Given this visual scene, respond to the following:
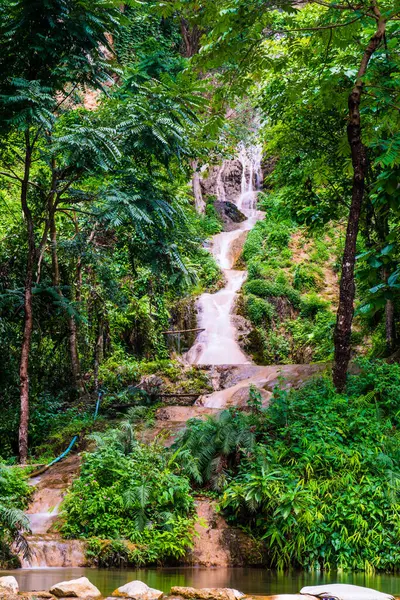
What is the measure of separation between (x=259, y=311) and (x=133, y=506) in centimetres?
1224

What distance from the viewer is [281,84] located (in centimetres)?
1156

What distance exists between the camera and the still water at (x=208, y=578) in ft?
15.9

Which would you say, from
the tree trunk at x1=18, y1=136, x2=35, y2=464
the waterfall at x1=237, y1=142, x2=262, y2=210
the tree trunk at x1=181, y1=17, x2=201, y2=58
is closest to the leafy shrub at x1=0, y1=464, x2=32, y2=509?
the tree trunk at x1=18, y1=136, x2=35, y2=464

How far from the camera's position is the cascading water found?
16.9 meters

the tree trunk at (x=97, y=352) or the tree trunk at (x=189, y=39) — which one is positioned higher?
the tree trunk at (x=189, y=39)

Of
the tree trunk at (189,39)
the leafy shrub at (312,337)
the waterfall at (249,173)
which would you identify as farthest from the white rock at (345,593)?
the tree trunk at (189,39)

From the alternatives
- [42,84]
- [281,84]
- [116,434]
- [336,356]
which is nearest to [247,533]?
[116,434]

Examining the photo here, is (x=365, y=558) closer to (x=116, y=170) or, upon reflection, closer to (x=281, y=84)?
(x=116, y=170)

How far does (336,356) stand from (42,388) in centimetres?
708

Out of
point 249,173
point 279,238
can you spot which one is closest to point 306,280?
point 279,238

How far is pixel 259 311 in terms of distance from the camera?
18.4 metres

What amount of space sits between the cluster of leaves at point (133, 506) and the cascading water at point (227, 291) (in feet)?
29.2

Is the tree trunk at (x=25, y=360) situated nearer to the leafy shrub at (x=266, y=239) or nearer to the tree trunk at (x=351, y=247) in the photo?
the tree trunk at (x=351, y=247)

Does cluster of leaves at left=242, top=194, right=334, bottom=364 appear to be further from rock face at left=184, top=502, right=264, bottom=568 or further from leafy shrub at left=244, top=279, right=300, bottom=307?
rock face at left=184, top=502, right=264, bottom=568
